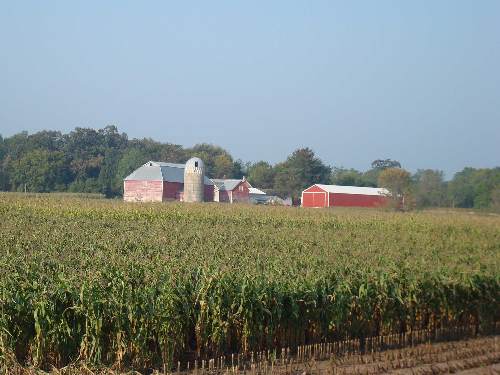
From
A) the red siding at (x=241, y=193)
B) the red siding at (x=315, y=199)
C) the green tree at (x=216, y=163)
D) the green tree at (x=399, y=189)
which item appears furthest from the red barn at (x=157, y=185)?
the green tree at (x=216, y=163)

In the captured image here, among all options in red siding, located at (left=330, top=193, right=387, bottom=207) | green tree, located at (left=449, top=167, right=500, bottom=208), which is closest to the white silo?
red siding, located at (left=330, top=193, right=387, bottom=207)

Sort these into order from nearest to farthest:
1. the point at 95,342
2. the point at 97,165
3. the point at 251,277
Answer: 1. the point at 95,342
2. the point at 251,277
3. the point at 97,165

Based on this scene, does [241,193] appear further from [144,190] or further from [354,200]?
[354,200]

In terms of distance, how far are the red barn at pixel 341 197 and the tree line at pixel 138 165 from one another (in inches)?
83.4

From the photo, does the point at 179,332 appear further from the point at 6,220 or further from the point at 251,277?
the point at 6,220

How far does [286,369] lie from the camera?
12008 mm

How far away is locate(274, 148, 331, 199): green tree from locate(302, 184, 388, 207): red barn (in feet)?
73.3

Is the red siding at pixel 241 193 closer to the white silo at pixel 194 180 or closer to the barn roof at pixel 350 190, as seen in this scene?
the barn roof at pixel 350 190

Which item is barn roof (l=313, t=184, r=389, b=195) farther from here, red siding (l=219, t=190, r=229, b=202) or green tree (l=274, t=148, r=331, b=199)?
green tree (l=274, t=148, r=331, b=199)

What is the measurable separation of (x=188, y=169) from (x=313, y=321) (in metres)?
58.6

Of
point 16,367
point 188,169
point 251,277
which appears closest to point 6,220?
point 251,277

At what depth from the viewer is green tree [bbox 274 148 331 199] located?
105 m

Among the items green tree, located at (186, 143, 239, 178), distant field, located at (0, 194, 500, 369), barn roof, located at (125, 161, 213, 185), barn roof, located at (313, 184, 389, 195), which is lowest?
distant field, located at (0, 194, 500, 369)

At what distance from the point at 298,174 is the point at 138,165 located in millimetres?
26198
